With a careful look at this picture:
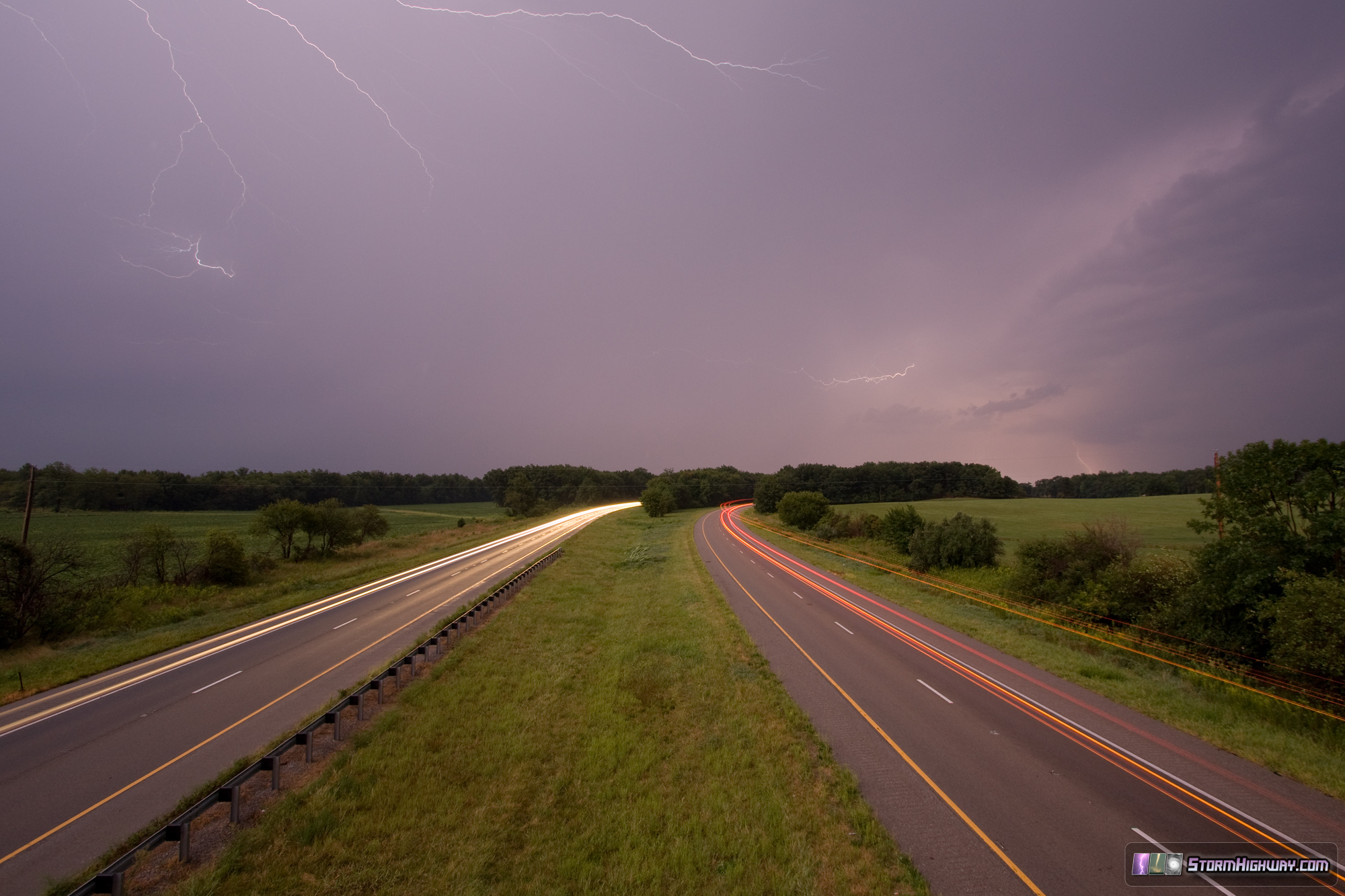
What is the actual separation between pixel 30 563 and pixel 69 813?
992 inches

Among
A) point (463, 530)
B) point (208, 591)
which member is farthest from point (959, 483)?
point (208, 591)

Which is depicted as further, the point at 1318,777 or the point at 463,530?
the point at 463,530

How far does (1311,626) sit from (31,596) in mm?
47658

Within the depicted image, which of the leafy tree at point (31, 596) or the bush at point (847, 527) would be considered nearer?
the leafy tree at point (31, 596)

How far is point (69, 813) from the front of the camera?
824cm

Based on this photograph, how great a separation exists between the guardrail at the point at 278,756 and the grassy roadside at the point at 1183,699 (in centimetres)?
1909

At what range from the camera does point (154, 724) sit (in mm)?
11766

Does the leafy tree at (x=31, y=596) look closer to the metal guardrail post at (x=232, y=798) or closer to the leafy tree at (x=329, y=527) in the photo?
the metal guardrail post at (x=232, y=798)

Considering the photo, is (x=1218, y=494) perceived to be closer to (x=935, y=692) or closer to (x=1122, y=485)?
(x=935, y=692)

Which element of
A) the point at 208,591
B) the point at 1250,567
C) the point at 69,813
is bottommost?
the point at 208,591

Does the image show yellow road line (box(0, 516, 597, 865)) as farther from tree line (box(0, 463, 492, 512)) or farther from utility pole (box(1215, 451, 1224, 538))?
tree line (box(0, 463, 492, 512))

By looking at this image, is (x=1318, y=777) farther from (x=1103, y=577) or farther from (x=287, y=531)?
(x=287, y=531)

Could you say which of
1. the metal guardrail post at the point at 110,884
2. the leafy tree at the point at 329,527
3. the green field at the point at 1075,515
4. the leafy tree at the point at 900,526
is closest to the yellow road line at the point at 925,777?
the metal guardrail post at the point at 110,884

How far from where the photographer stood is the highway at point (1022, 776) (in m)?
7.68
